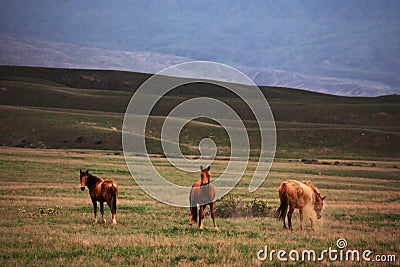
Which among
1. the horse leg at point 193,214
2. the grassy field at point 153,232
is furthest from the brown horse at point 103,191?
the horse leg at point 193,214

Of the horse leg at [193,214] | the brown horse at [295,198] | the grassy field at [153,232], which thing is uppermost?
the brown horse at [295,198]

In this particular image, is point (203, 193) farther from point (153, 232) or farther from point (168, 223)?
point (168, 223)

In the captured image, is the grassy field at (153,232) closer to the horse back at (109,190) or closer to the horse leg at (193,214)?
the horse leg at (193,214)

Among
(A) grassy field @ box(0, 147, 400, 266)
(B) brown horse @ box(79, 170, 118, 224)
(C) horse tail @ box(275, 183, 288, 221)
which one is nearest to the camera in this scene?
(A) grassy field @ box(0, 147, 400, 266)

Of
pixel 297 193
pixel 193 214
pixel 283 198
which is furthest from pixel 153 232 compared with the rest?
pixel 297 193

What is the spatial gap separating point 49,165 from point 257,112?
109367 mm

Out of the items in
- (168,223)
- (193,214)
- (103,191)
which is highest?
(103,191)

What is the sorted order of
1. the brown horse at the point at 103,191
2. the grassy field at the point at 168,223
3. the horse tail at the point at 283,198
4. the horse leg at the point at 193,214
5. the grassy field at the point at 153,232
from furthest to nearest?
the brown horse at the point at 103,191, the horse leg at the point at 193,214, the horse tail at the point at 283,198, the grassy field at the point at 168,223, the grassy field at the point at 153,232

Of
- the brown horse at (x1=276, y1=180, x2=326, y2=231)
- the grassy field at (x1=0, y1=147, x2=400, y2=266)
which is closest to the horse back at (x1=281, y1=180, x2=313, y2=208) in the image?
the brown horse at (x1=276, y1=180, x2=326, y2=231)

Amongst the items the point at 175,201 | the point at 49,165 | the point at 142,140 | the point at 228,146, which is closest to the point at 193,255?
the point at 175,201

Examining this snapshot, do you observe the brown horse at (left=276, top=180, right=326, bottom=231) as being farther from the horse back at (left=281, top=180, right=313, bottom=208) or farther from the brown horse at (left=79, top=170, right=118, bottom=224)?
the brown horse at (left=79, top=170, right=118, bottom=224)

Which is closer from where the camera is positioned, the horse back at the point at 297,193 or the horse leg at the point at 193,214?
the horse back at the point at 297,193

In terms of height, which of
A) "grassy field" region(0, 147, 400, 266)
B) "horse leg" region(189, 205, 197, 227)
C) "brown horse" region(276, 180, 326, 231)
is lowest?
"grassy field" region(0, 147, 400, 266)

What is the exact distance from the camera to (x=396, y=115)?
5901 inches
